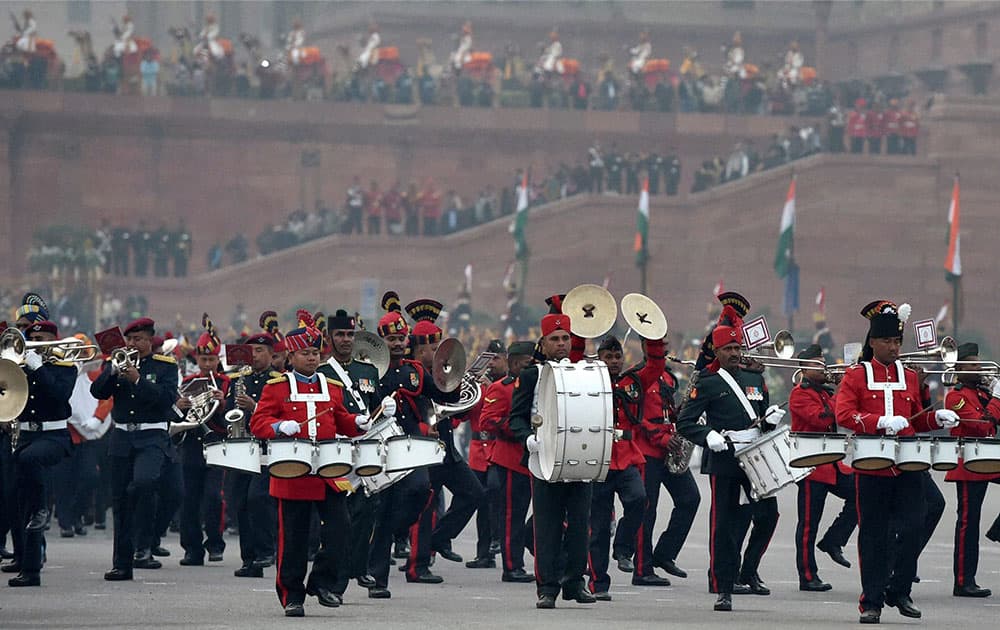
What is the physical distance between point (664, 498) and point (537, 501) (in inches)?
421

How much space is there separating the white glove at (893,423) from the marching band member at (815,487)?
1.86m

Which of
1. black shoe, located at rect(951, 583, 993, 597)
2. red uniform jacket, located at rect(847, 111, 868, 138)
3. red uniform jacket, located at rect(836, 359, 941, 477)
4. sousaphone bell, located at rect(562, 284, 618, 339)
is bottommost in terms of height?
black shoe, located at rect(951, 583, 993, 597)

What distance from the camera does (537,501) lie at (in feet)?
43.5

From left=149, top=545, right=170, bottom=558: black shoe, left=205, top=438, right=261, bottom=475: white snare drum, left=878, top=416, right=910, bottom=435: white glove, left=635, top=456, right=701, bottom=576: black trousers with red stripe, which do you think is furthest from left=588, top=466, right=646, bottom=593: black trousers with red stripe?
left=149, top=545, right=170, bottom=558: black shoe

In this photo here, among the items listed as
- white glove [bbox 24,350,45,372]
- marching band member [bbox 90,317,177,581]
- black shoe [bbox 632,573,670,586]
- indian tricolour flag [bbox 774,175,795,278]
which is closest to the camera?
white glove [bbox 24,350,45,372]

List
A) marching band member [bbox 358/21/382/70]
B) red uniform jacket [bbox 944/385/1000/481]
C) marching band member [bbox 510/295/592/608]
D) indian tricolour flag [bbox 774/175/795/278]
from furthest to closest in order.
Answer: marching band member [bbox 358/21/382/70] → indian tricolour flag [bbox 774/175/795/278] → red uniform jacket [bbox 944/385/1000/481] → marching band member [bbox 510/295/592/608]

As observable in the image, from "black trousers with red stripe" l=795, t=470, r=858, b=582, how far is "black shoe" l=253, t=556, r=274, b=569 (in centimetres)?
345

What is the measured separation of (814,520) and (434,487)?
2572 mm

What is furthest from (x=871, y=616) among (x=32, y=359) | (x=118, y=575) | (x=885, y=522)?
(x=32, y=359)

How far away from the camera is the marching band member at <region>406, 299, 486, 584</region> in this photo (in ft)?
50.6

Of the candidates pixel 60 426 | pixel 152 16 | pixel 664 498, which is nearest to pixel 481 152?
pixel 152 16

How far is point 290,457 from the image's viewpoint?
12.3 m

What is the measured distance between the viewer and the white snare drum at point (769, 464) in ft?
43.2

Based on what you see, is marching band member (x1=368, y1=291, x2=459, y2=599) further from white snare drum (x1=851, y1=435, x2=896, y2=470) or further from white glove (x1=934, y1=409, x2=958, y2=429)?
white glove (x1=934, y1=409, x2=958, y2=429)
